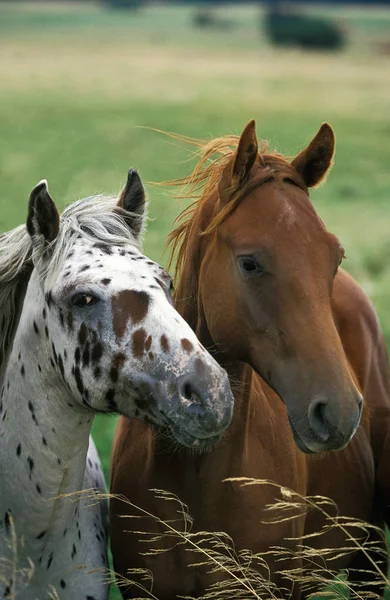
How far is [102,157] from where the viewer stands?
20.7 metres

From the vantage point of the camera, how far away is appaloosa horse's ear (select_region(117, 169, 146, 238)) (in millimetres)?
3500

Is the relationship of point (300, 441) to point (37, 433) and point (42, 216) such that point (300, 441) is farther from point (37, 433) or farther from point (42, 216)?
point (42, 216)

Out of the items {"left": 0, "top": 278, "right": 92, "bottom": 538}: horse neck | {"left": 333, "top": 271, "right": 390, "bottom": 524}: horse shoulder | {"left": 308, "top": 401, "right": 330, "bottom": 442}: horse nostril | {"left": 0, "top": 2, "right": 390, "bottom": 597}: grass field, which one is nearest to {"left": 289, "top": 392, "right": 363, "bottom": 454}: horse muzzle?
{"left": 308, "top": 401, "right": 330, "bottom": 442}: horse nostril

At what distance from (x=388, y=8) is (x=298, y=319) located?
165 ft

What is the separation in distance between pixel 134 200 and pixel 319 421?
1.14 metres

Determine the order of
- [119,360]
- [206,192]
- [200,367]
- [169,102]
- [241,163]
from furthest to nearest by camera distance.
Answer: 1. [169,102]
2. [206,192]
3. [241,163]
4. [119,360]
5. [200,367]

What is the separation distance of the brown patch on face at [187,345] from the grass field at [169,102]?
1.71 m

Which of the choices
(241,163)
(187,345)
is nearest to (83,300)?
(187,345)

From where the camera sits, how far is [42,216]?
3.14 meters

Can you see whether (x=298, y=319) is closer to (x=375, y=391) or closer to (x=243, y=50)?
(x=375, y=391)

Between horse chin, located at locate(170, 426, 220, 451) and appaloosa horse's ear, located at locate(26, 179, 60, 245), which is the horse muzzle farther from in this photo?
appaloosa horse's ear, located at locate(26, 179, 60, 245)

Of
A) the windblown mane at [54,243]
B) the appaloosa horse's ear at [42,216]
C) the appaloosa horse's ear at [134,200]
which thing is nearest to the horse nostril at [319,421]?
the windblown mane at [54,243]

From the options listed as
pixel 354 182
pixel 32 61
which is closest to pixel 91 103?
pixel 32 61

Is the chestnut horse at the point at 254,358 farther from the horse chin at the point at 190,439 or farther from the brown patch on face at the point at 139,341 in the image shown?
the brown patch on face at the point at 139,341
